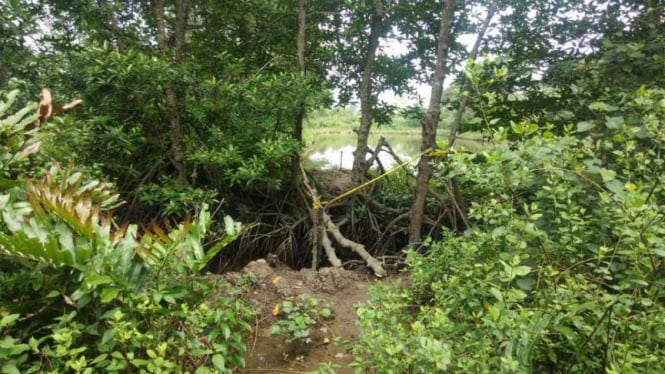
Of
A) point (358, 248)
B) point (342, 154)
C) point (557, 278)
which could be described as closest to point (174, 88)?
point (358, 248)

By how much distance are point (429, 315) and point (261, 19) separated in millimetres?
3838

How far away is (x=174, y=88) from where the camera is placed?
338 cm

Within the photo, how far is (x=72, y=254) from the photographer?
1414 millimetres

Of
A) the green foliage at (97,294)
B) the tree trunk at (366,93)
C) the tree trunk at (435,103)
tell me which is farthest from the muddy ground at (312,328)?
the tree trunk at (366,93)

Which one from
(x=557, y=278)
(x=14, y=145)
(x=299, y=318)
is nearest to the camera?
(x=557, y=278)

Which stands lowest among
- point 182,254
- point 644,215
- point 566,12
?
point 182,254

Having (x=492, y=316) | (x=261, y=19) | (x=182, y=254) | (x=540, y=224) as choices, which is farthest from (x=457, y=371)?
(x=261, y=19)

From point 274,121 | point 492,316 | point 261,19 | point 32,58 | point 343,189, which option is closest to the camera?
point 492,316

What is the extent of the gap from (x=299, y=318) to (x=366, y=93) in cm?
318

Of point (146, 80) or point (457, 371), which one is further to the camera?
point (146, 80)

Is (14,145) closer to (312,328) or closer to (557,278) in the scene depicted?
(312,328)

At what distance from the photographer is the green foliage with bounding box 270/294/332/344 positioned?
2.20 m

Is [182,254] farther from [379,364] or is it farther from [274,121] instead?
[274,121]

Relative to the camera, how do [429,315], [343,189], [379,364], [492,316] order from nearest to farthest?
[492,316]
[379,364]
[429,315]
[343,189]
